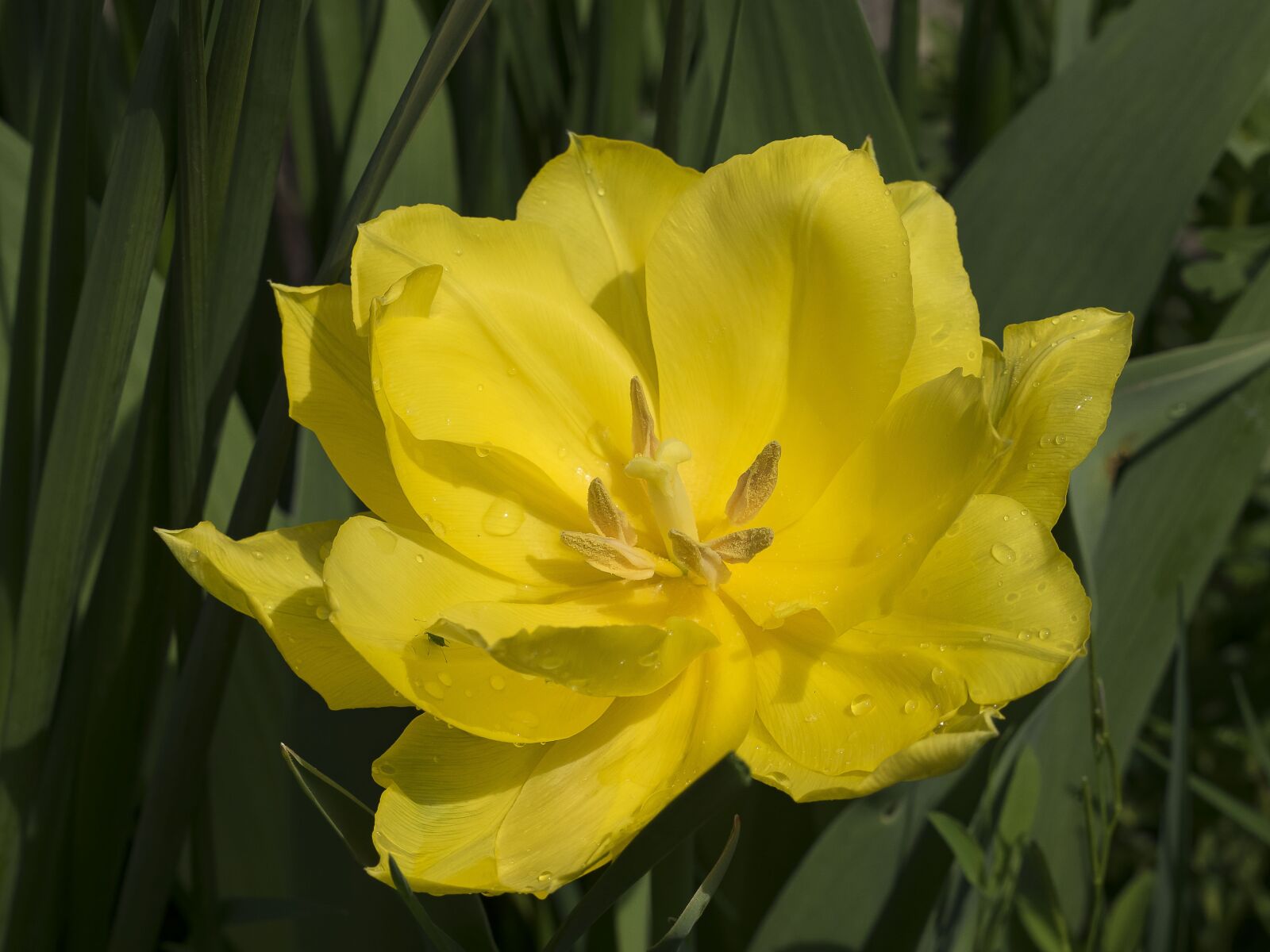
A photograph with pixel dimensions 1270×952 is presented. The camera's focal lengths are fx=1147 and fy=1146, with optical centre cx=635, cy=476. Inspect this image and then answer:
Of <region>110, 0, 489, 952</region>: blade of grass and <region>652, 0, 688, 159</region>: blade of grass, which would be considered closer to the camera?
<region>110, 0, 489, 952</region>: blade of grass

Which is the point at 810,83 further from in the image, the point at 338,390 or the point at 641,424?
the point at 338,390

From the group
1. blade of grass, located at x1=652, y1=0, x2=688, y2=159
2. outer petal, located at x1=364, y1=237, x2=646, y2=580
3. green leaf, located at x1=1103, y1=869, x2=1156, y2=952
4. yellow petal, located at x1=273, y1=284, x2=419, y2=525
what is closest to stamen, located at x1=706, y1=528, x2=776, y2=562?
outer petal, located at x1=364, y1=237, x2=646, y2=580

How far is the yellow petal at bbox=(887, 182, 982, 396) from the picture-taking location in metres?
0.76

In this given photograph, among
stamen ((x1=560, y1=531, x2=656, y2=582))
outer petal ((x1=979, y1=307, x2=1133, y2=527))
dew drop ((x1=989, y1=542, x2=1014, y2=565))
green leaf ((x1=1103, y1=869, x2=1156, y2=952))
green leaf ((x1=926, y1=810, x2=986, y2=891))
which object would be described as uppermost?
outer petal ((x1=979, y1=307, x2=1133, y2=527))

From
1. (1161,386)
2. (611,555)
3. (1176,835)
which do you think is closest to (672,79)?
(611,555)

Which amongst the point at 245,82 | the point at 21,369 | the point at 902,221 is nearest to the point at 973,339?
the point at 902,221

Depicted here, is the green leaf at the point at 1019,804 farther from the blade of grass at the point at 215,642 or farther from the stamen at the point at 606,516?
the blade of grass at the point at 215,642

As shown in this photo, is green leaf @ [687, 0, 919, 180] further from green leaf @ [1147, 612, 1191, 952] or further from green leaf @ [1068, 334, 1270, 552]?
green leaf @ [1147, 612, 1191, 952]

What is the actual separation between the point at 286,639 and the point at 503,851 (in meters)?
0.17

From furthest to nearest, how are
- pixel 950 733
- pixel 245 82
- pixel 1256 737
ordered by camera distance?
pixel 1256 737 → pixel 245 82 → pixel 950 733

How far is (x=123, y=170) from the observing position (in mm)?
667

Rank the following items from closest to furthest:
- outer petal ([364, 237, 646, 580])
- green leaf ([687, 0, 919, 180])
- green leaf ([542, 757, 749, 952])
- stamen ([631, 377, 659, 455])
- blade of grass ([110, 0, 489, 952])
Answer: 1. green leaf ([542, 757, 749, 952])
2. blade of grass ([110, 0, 489, 952])
3. outer petal ([364, 237, 646, 580])
4. stamen ([631, 377, 659, 455])
5. green leaf ([687, 0, 919, 180])

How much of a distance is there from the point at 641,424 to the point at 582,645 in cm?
29

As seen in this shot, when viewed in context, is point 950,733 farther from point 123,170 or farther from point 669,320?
point 123,170
